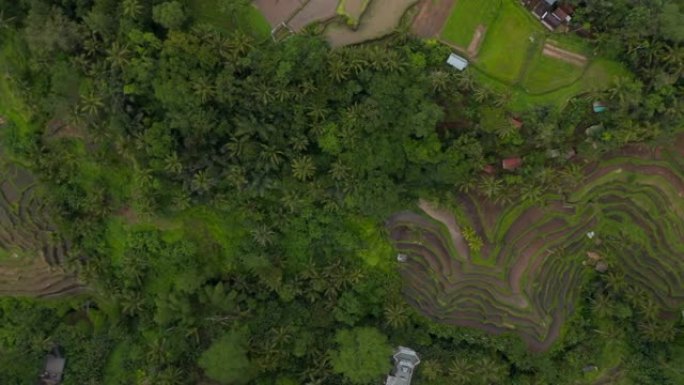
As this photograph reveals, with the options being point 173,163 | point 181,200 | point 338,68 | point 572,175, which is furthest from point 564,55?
point 181,200

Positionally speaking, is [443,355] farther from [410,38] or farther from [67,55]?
[67,55]

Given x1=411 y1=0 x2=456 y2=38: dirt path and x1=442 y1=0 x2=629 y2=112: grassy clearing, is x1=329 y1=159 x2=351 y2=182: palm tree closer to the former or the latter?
x1=411 y1=0 x2=456 y2=38: dirt path

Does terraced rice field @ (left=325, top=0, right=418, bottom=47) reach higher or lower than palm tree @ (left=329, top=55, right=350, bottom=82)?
higher

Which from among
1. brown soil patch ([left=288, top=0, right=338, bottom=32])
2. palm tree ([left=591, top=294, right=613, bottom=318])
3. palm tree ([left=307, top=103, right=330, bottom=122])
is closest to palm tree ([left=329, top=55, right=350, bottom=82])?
palm tree ([left=307, top=103, right=330, bottom=122])

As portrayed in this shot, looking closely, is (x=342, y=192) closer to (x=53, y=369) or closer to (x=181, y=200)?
(x=181, y=200)

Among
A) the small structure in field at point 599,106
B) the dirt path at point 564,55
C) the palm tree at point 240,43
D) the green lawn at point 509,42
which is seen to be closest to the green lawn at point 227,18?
the palm tree at point 240,43

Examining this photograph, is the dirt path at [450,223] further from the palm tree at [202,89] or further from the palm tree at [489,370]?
the palm tree at [202,89]
